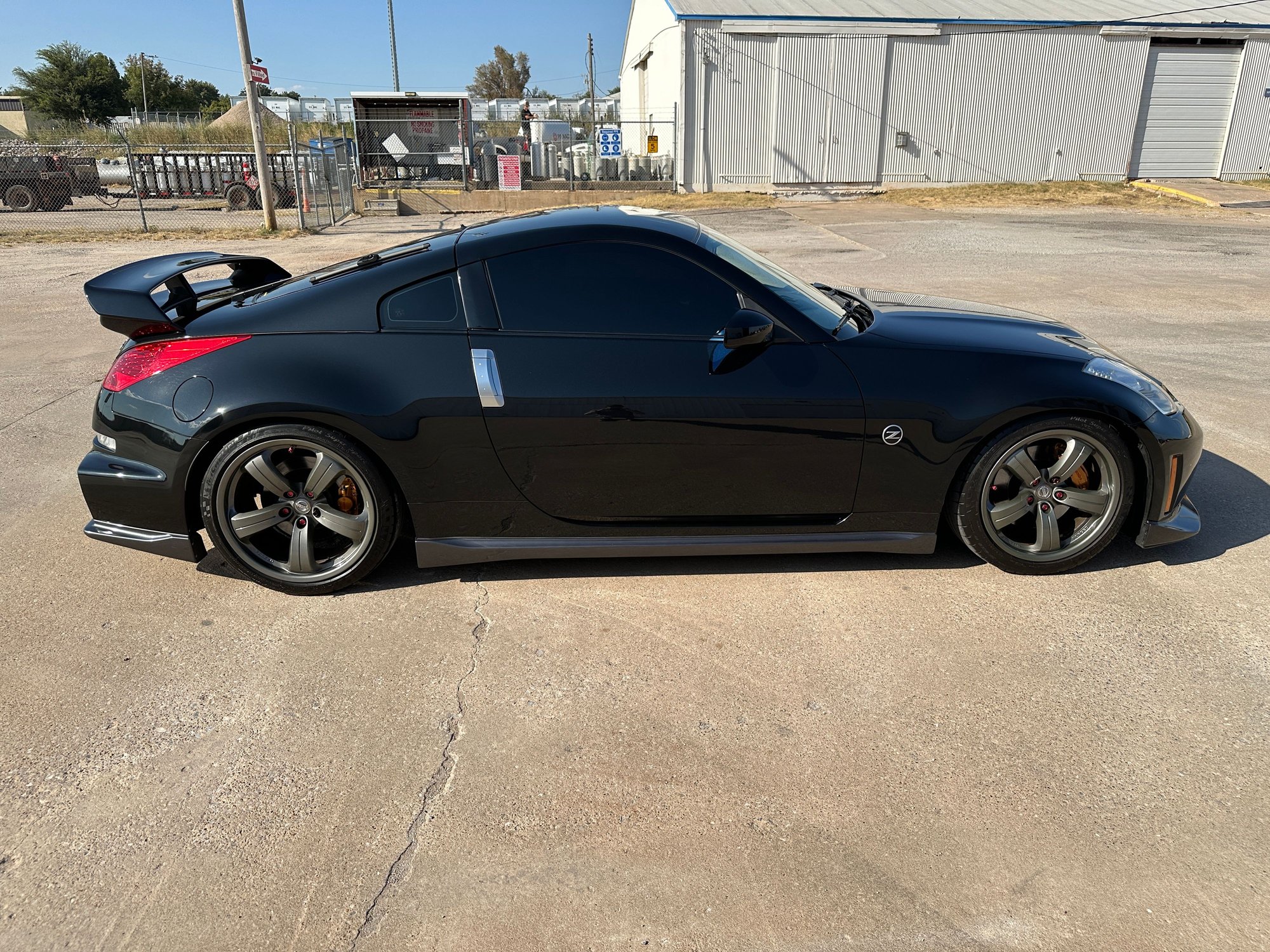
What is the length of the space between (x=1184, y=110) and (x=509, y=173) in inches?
803

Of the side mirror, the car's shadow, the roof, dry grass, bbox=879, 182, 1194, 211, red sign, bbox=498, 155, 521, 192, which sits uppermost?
the roof

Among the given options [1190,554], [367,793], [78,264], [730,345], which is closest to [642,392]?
[730,345]

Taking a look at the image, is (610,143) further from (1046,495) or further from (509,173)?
(1046,495)

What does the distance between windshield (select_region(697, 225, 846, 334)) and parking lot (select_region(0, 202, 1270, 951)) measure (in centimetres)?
108

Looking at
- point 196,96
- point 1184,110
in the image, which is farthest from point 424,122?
point 196,96

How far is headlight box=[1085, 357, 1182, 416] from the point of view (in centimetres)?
374

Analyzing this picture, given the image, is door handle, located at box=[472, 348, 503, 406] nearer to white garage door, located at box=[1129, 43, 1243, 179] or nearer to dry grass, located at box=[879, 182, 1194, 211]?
dry grass, located at box=[879, 182, 1194, 211]

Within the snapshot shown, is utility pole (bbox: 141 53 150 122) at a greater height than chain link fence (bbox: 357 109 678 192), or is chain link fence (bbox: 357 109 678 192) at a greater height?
utility pole (bbox: 141 53 150 122)

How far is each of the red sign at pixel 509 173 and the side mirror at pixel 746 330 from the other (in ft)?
77.9

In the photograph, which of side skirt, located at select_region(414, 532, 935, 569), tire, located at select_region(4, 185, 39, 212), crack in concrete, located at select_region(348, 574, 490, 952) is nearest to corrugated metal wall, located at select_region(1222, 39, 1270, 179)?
side skirt, located at select_region(414, 532, 935, 569)

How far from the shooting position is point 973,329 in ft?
12.9

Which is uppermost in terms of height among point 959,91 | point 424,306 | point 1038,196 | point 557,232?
point 959,91

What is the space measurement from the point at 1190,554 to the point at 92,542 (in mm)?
5061

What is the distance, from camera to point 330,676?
3277mm
